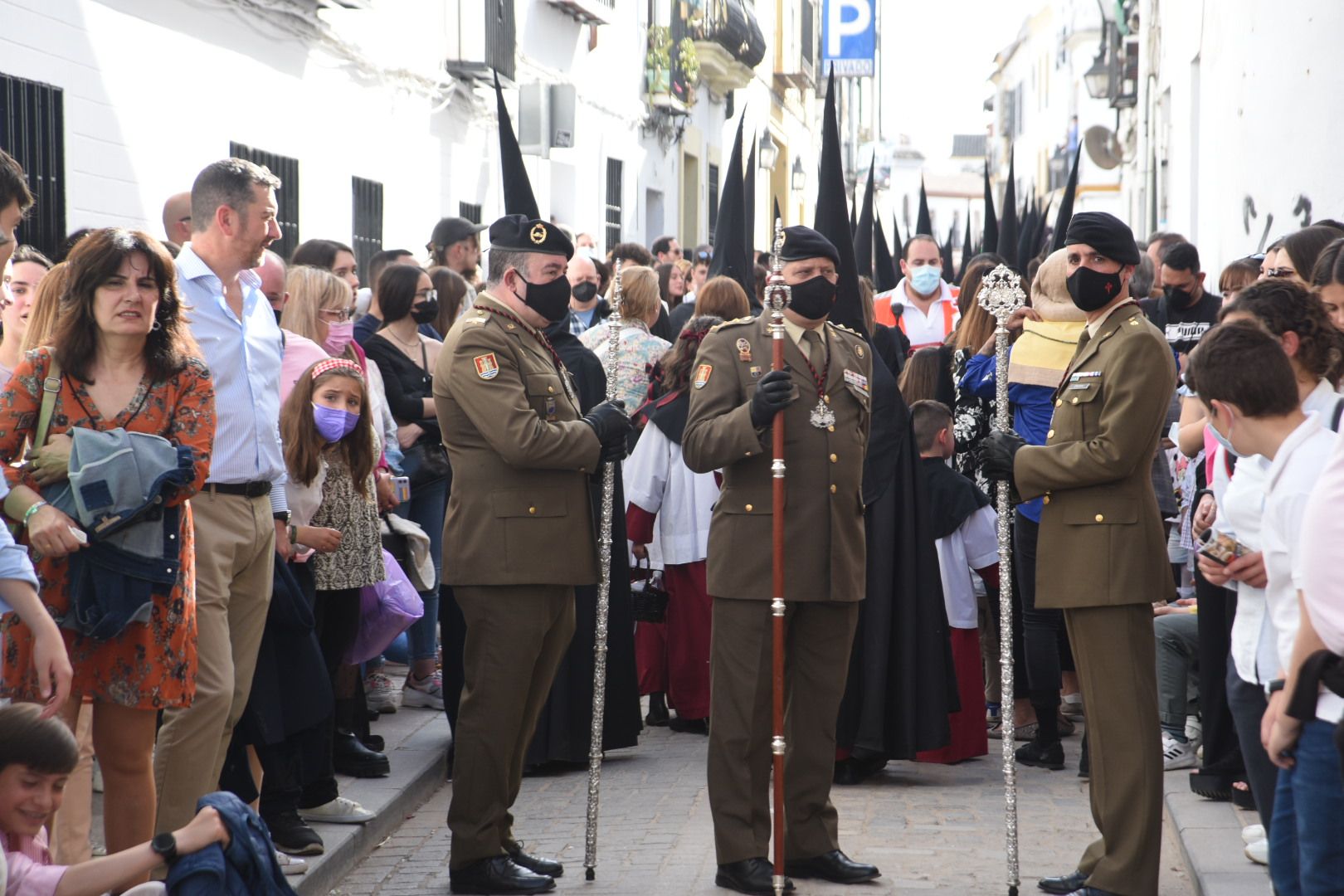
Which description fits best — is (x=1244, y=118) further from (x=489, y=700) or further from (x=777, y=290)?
(x=489, y=700)

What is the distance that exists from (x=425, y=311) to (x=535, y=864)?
3.25 m

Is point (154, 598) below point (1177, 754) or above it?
above

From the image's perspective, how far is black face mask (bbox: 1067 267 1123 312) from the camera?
18.0 ft

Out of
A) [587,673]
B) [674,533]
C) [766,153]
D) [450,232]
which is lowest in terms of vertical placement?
[587,673]

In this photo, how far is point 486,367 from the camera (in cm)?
545

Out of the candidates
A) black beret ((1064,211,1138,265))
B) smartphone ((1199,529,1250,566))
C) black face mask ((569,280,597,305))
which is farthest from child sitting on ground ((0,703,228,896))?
black face mask ((569,280,597,305))

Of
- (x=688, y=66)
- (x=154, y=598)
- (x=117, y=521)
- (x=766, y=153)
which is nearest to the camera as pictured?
(x=117, y=521)

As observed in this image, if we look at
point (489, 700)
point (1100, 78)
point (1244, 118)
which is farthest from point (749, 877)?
point (1100, 78)

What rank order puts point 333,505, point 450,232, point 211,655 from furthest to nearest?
point 450,232, point 333,505, point 211,655

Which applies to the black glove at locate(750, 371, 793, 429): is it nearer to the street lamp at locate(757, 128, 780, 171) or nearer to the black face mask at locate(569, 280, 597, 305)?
the black face mask at locate(569, 280, 597, 305)

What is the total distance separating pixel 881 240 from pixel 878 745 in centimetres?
936

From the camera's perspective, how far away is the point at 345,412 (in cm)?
606

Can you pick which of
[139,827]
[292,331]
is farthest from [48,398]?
[292,331]

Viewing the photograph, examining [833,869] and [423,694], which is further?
[423,694]
